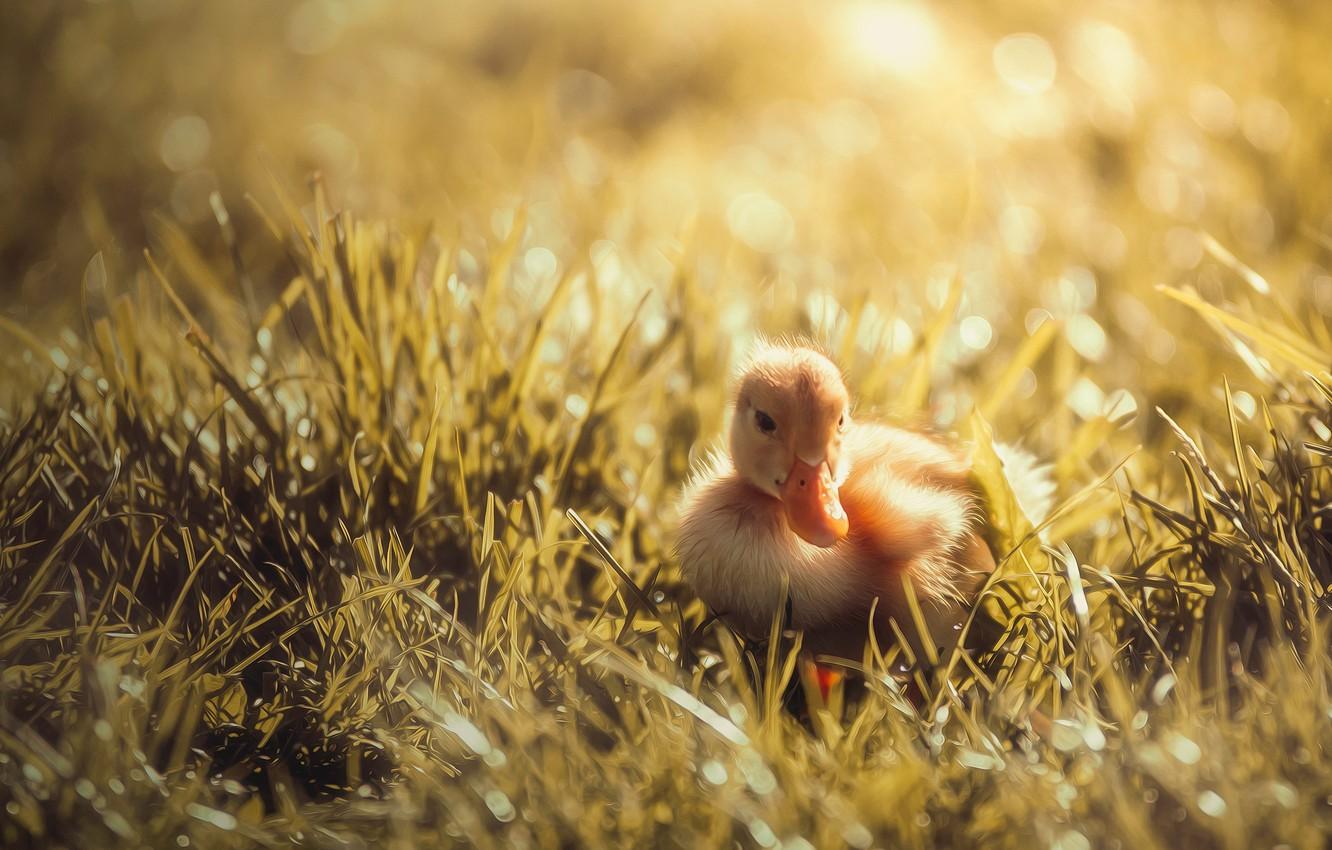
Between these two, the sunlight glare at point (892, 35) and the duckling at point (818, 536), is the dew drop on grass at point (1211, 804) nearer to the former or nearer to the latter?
the duckling at point (818, 536)

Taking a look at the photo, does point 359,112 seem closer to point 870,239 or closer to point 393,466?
point 870,239

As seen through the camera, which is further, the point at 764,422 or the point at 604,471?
the point at 604,471

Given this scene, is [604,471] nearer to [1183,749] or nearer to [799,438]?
[799,438]

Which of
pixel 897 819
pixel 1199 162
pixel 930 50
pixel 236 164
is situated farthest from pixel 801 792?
pixel 930 50


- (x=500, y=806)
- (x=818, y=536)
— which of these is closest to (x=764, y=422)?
(x=818, y=536)

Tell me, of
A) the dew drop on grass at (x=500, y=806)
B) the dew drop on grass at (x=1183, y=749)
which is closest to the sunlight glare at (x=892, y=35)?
the dew drop on grass at (x=1183, y=749)

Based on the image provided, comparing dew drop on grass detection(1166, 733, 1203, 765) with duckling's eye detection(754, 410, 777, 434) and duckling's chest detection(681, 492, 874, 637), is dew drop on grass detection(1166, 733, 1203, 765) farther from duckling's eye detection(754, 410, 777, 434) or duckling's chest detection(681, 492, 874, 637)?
duckling's eye detection(754, 410, 777, 434)
